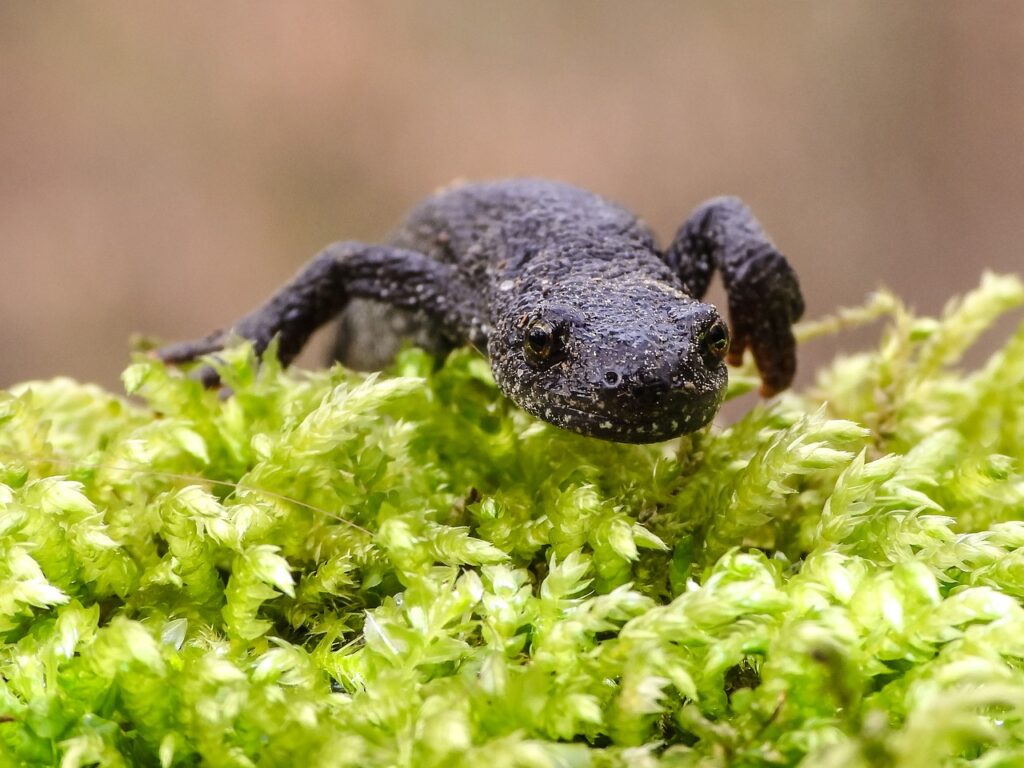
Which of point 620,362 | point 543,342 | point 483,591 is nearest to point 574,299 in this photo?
point 543,342

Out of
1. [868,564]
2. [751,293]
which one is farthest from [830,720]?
Result: [751,293]

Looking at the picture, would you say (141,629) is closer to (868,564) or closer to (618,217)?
(868,564)

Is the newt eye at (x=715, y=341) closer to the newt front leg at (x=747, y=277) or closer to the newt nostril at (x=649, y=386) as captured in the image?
the newt nostril at (x=649, y=386)

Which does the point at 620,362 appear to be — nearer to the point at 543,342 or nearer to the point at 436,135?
the point at 543,342

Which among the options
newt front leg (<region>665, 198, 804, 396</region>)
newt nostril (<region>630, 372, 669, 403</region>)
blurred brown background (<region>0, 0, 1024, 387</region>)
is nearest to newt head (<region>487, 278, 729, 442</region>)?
newt nostril (<region>630, 372, 669, 403</region>)

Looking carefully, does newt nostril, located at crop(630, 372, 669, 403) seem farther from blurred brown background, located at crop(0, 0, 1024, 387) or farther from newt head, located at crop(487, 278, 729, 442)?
blurred brown background, located at crop(0, 0, 1024, 387)

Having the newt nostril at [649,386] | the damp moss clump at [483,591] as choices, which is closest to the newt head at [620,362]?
the newt nostril at [649,386]
